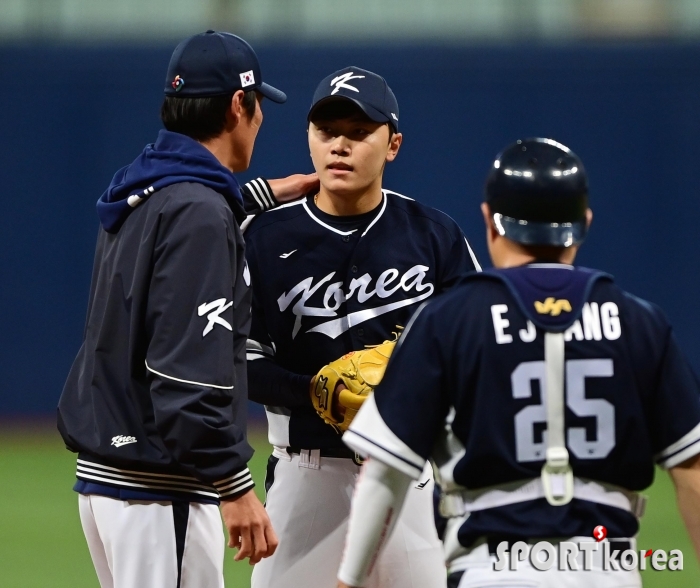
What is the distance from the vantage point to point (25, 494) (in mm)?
8477

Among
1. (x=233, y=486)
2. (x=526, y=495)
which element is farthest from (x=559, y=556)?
(x=233, y=486)

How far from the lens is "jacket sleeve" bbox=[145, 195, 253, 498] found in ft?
9.53

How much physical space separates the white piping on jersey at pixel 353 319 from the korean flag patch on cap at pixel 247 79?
3.08 ft

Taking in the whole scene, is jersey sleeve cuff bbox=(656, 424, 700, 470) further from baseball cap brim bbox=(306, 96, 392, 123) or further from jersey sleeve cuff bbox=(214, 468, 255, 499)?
baseball cap brim bbox=(306, 96, 392, 123)

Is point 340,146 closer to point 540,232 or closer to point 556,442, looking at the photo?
point 540,232

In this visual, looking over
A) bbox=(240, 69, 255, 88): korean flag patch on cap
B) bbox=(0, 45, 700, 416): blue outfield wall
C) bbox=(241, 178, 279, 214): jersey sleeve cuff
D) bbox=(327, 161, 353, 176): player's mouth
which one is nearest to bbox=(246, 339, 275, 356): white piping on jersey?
bbox=(241, 178, 279, 214): jersey sleeve cuff

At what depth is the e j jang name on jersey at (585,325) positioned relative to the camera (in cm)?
244

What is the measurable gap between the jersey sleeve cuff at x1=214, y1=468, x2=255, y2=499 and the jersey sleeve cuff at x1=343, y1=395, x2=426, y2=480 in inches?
22.9

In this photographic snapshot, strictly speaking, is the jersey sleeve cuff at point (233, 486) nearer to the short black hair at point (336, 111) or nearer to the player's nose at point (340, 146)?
the player's nose at point (340, 146)

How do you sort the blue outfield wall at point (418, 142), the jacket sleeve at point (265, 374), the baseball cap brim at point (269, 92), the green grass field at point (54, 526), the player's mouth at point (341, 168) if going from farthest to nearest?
1. the blue outfield wall at point (418, 142)
2. the green grass field at point (54, 526)
3. the player's mouth at point (341, 168)
4. the jacket sleeve at point (265, 374)
5. the baseball cap brim at point (269, 92)

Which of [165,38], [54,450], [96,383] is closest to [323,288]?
[96,383]

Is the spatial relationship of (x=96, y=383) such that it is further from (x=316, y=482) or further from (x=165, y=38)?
(x=165, y=38)

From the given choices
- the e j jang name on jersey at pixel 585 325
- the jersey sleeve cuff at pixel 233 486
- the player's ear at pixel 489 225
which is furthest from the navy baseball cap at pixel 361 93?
the e j jang name on jersey at pixel 585 325

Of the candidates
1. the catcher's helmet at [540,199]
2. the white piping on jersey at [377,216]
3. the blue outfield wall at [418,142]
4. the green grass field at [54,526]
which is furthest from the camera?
the blue outfield wall at [418,142]
